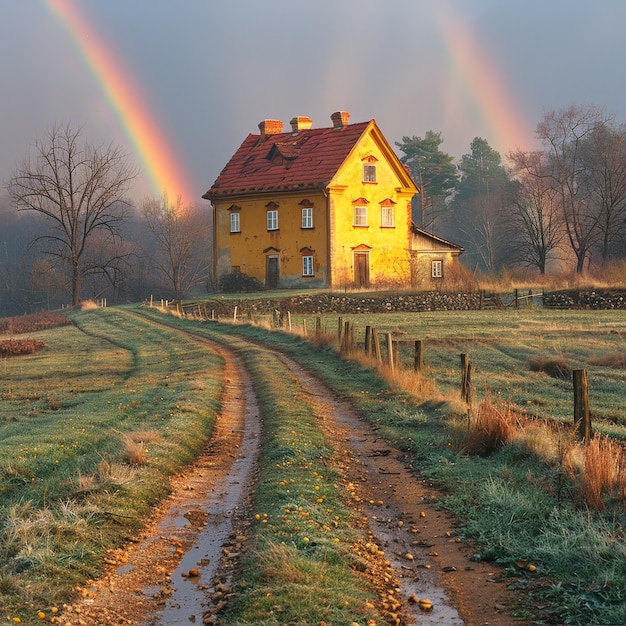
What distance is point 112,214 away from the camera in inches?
3233

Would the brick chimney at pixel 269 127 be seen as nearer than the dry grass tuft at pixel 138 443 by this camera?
No

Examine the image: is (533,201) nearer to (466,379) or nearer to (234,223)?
(234,223)

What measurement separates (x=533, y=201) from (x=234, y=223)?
31.0 m

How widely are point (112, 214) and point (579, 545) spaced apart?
258 feet

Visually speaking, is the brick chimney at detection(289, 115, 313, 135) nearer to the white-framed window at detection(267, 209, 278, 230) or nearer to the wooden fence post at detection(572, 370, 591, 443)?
Result: the white-framed window at detection(267, 209, 278, 230)

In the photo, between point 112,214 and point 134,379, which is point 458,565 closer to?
point 134,379

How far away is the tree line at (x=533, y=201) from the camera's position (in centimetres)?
6881

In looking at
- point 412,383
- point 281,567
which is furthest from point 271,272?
point 281,567

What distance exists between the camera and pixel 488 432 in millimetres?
12969

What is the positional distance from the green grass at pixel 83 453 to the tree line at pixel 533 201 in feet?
159

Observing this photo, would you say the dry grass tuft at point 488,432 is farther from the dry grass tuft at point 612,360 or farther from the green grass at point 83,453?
the dry grass tuft at point 612,360

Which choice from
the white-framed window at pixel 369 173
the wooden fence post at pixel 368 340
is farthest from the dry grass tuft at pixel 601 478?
the white-framed window at pixel 369 173

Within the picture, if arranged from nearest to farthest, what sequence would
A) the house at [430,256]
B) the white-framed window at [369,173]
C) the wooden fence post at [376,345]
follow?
1. the wooden fence post at [376,345]
2. the white-framed window at [369,173]
3. the house at [430,256]

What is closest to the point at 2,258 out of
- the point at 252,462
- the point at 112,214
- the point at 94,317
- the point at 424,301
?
the point at 112,214
